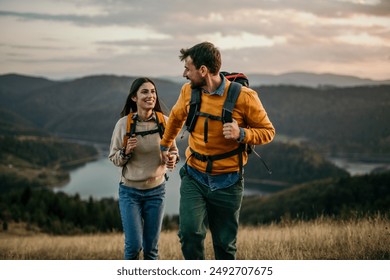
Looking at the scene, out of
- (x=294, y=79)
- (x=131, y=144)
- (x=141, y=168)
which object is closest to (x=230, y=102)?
(x=131, y=144)

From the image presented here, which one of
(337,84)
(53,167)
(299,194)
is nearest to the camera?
(299,194)

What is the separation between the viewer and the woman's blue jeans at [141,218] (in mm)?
3609

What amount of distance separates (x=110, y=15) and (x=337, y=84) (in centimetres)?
13189

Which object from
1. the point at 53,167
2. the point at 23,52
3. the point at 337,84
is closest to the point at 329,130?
the point at 337,84

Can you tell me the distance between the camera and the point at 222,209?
10.8 ft

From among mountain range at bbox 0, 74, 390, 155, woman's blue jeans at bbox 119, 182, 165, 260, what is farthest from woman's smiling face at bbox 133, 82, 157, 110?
mountain range at bbox 0, 74, 390, 155

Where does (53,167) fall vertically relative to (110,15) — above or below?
below

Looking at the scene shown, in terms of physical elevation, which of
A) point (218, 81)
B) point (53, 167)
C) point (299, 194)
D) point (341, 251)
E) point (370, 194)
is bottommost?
point (53, 167)

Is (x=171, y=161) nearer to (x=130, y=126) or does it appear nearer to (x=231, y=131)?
(x=130, y=126)

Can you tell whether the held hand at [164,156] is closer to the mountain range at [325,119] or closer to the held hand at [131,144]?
the held hand at [131,144]

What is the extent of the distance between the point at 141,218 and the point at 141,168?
0.45m

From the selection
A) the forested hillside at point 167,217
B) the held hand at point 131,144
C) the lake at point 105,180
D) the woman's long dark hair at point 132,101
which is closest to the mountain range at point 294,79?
the lake at point 105,180

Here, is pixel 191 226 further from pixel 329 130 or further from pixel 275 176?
pixel 329 130

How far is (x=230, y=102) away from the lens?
3.07 metres
